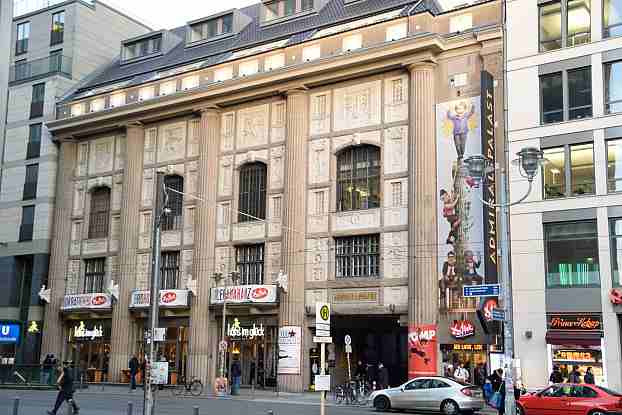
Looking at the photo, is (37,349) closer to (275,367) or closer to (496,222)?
(275,367)

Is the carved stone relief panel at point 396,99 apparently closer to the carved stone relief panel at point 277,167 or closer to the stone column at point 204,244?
the carved stone relief panel at point 277,167

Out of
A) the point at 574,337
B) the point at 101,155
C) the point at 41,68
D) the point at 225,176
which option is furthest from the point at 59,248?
the point at 574,337

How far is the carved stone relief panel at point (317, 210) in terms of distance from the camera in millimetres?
41250

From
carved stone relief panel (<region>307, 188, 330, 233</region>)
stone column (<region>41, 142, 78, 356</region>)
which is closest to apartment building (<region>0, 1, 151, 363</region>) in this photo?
stone column (<region>41, 142, 78, 356</region>)

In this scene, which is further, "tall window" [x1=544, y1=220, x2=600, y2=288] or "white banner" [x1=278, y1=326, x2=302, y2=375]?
"white banner" [x1=278, y1=326, x2=302, y2=375]

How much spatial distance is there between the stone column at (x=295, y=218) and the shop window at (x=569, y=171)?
43.9 feet

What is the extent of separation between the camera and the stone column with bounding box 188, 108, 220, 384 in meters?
43.1

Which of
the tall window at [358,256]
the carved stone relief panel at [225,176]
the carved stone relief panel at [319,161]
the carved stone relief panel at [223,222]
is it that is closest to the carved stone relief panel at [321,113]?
the carved stone relief panel at [319,161]

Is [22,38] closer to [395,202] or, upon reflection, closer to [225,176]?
[225,176]

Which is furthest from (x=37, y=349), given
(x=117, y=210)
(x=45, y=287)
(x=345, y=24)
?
(x=345, y=24)

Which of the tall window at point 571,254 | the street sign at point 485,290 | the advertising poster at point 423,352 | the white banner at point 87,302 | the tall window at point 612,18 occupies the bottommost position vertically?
the advertising poster at point 423,352

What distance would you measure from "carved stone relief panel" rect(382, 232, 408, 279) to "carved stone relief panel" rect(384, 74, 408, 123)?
6169 millimetres

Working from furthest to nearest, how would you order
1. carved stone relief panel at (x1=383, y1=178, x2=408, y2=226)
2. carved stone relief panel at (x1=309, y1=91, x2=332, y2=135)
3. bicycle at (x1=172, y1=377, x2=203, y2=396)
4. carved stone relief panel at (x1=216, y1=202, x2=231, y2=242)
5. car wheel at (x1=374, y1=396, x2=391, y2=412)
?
1. carved stone relief panel at (x1=216, y1=202, x2=231, y2=242)
2. carved stone relief panel at (x1=309, y1=91, x2=332, y2=135)
3. carved stone relief panel at (x1=383, y1=178, x2=408, y2=226)
4. bicycle at (x1=172, y1=377, x2=203, y2=396)
5. car wheel at (x1=374, y1=396, x2=391, y2=412)

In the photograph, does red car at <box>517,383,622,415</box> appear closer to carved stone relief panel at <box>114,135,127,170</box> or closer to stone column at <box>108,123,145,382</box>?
stone column at <box>108,123,145,382</box>
